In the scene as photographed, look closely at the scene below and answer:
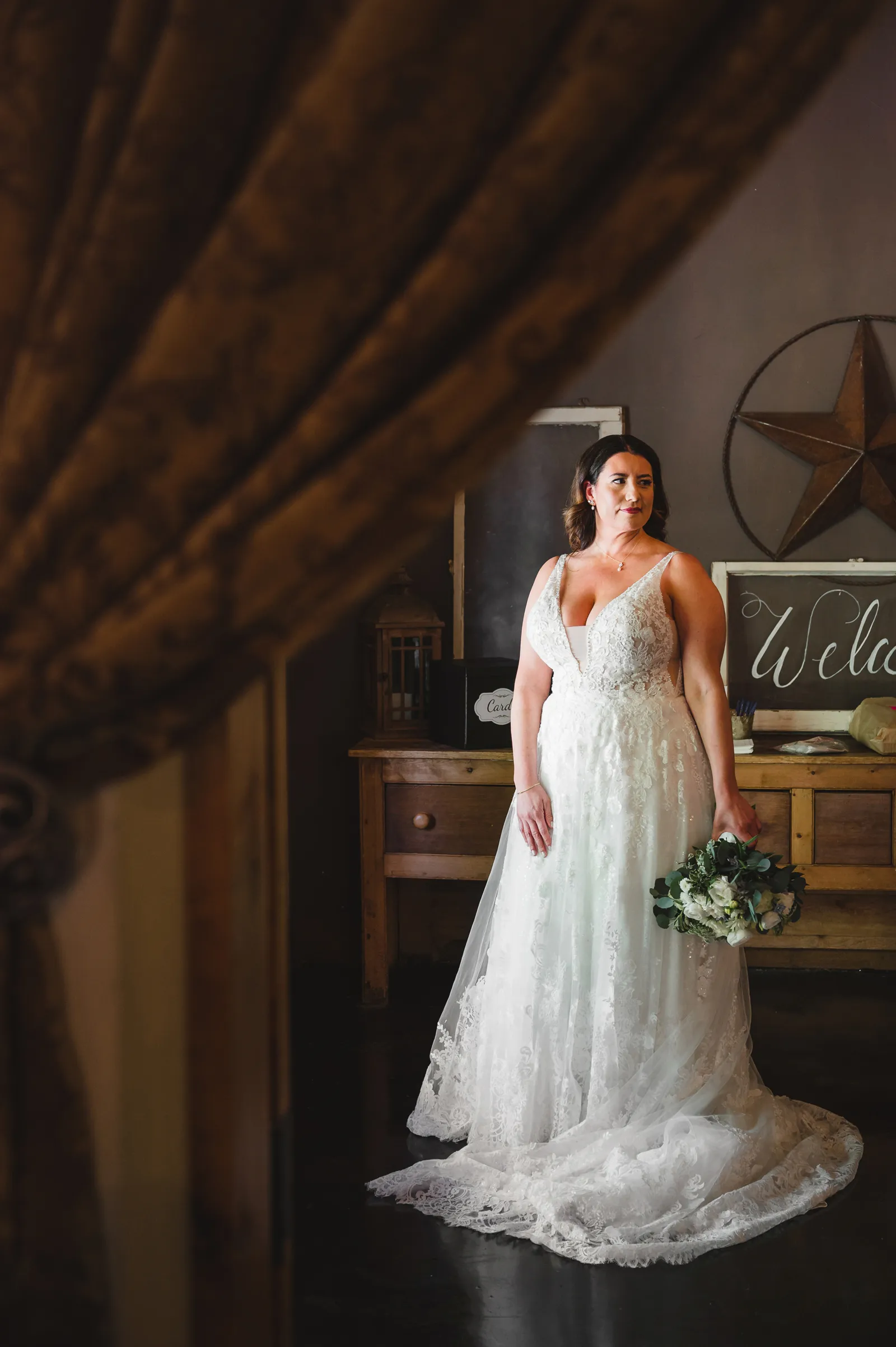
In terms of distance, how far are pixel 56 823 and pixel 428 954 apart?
3.41 m

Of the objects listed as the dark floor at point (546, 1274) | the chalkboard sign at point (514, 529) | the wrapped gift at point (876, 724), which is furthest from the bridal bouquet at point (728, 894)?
the chalkboard sign at point (514, 529)

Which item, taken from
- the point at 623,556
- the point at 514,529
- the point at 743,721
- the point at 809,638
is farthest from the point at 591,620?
the point at 809,638

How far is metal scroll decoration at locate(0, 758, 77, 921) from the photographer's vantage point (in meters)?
0.81

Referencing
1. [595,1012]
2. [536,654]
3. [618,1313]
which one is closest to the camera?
[618,1313]

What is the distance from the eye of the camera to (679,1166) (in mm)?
2309

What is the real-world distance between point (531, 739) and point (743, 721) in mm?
1217

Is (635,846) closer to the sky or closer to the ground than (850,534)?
closer to the ground

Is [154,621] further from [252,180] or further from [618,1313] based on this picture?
[618,1313]

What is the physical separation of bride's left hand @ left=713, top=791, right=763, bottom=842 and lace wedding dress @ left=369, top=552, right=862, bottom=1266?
39 millimetres

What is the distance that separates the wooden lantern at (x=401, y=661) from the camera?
3.79 metres

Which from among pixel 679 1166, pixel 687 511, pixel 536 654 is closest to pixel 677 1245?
pixel 679 1166

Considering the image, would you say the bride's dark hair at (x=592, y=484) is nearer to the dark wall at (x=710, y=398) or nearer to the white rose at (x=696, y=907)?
the white rose at (x=696, y=907)

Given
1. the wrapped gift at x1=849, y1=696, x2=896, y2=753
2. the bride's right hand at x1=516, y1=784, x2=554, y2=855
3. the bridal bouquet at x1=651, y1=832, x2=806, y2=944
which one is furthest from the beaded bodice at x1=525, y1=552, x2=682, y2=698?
the wrapped gift at x1=849, y1=696, x2=896, y2=753

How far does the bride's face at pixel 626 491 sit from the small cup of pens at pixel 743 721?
3.87 feet
